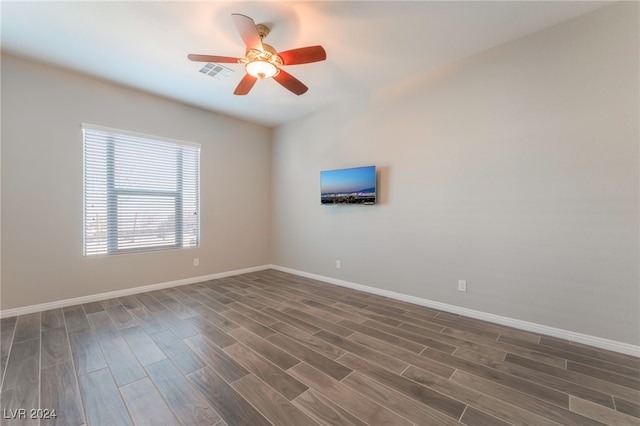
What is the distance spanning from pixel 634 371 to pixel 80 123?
19.4 feet

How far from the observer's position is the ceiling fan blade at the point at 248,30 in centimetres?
186

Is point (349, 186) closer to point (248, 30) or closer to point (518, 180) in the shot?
point (518, 180)

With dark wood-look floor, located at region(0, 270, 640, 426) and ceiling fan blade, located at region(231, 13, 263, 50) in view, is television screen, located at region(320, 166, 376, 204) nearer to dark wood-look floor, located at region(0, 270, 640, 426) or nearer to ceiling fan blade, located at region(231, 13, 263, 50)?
dark wood-look floor, located at region(0, 270, 640, 426)

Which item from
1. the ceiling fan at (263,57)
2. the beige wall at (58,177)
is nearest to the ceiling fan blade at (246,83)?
the ceiling fan at (263,57)

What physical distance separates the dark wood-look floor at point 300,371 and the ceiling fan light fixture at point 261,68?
8.06ft

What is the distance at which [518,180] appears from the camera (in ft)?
8.66

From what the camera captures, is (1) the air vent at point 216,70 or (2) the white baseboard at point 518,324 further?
(1) the air vent at point 216,70

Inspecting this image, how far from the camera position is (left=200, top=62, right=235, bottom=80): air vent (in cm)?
304

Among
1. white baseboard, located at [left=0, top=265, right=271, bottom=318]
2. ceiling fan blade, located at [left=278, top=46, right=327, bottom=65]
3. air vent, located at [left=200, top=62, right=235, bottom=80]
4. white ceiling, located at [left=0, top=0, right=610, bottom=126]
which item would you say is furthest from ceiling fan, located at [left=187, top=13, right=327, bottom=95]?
white baseboard, located at [left=0, top=265, right=271, bottom=318]

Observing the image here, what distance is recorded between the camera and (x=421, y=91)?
328cm

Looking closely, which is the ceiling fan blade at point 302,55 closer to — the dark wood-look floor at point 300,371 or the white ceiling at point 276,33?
the white ceiling at point 276,33

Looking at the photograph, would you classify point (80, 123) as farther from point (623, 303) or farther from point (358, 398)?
point (623, 303)

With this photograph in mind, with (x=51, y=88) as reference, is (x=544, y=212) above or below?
below

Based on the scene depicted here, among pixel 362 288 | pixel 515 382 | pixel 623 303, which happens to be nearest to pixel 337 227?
pixel 362 288
